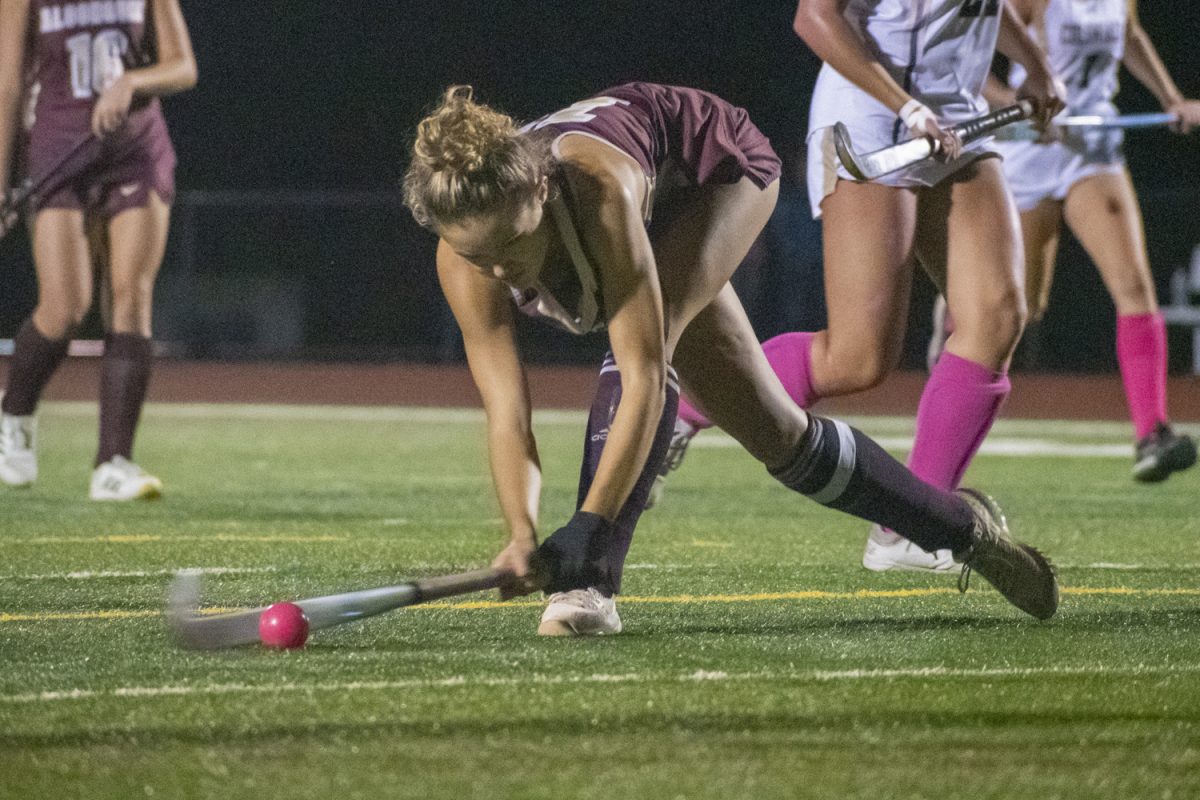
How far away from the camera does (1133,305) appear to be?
708 cm

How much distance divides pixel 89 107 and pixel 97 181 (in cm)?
31

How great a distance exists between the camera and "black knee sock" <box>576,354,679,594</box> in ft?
12.3

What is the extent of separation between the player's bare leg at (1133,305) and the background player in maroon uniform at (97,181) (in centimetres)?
310

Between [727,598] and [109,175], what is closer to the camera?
[727,598]

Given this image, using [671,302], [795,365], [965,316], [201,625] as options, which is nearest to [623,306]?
[671,302]

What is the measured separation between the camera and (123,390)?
6750 mm

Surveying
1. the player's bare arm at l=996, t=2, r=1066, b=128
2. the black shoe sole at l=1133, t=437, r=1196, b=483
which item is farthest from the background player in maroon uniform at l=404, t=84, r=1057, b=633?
the black shoe sole at l=1133, t=437, r=1196, b=483

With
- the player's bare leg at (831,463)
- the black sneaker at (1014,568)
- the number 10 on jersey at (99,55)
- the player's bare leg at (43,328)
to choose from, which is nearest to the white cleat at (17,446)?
the player's bare leg at (43,328)

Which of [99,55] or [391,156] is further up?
[99,55]

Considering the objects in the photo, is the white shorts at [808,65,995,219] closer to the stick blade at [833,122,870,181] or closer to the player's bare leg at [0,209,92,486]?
the stick blade at [833,122,870,181]

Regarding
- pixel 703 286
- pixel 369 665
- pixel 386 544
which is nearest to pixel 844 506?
pixel 703 286

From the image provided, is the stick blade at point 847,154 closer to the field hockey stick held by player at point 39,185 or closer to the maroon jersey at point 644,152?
the maroon jersey at point 644,152

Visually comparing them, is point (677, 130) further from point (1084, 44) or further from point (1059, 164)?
point (1084, 44)

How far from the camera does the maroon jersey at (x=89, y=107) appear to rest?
22.2ft
